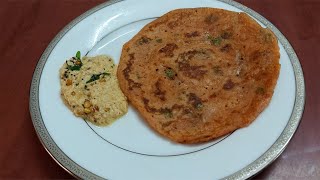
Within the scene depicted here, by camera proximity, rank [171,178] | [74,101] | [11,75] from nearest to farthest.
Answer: [171,178] → [74,101] → [11,75]

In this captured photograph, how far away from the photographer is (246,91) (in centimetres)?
214

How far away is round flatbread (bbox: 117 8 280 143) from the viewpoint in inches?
81.0

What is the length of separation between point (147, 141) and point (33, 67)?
1.09 m

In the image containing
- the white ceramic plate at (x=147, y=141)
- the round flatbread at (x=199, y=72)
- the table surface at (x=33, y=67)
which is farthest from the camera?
the table surface at (x=33, y=67)

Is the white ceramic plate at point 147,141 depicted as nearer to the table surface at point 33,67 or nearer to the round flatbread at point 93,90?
the round flatbread at point 93,90

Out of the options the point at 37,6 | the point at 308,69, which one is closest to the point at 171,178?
the point at 308,69

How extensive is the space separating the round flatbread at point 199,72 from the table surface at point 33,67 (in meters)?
0.38

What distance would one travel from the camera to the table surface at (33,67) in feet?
7.10

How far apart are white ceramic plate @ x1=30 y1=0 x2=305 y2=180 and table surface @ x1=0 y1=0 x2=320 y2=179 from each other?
0.21m

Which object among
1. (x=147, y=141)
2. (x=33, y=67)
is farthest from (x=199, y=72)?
(x=33, y=67)

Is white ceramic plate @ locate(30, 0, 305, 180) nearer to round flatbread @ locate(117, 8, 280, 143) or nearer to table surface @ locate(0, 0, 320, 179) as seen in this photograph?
round flatbread @ locate(117, 8, 280, 143)

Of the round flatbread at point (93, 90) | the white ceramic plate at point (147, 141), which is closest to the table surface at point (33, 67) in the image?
the white ceramic plate at point (147, 141)

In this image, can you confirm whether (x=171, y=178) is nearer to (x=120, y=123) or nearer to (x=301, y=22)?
(x=120, y=123)

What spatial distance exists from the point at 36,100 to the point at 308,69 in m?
1.66
